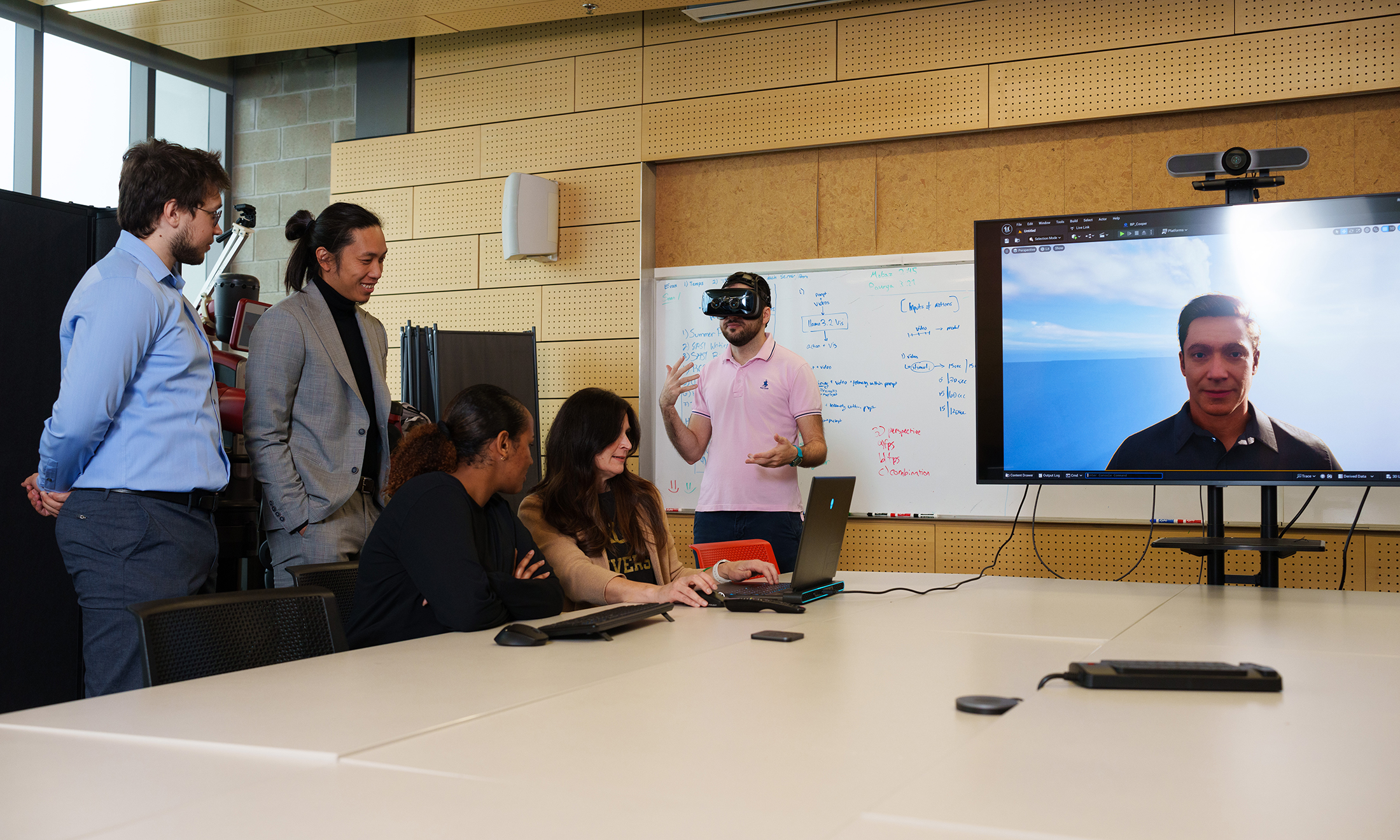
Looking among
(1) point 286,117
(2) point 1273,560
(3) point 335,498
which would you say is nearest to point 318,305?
(3) point 335,498

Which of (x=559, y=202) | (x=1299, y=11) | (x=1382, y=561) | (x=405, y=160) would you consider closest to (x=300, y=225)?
(x=559, y=202)

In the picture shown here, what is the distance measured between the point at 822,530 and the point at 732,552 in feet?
1.69

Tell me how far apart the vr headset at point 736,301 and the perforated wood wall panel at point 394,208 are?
2.29 meters

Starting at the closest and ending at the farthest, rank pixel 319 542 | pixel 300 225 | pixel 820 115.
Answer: pixel 319 542 → pixel 300 225 → pixel 820 115

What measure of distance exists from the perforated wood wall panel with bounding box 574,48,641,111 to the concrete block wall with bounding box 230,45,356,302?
1401mm

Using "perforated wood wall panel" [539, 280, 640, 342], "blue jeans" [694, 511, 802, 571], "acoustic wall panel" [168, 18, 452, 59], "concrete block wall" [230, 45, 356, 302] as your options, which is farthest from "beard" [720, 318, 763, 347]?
"concrete block wall" [230, 45, 356, 302]

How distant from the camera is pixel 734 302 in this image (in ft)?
11.8

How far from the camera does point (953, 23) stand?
14.2ft

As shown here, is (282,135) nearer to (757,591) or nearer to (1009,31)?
(1009,31)

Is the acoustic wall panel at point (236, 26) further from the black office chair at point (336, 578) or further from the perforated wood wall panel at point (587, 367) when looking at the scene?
the black office chair at point (336, 578)

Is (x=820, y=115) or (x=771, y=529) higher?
(x=820, y=115)

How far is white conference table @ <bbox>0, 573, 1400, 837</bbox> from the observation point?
85 cm

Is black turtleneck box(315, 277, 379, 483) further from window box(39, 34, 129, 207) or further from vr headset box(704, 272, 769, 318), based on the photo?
window box(39, 34, 129, 207)

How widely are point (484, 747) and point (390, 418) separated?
216 cm
